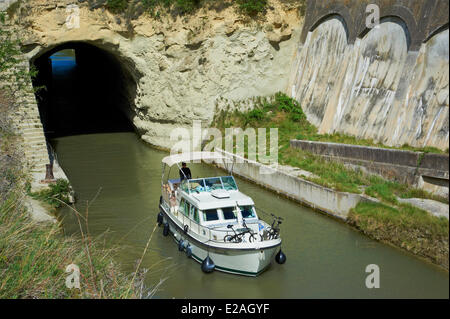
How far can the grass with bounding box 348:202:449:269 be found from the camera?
1288 cm

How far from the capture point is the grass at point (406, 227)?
12875mm

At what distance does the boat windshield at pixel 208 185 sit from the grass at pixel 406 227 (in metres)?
4.34

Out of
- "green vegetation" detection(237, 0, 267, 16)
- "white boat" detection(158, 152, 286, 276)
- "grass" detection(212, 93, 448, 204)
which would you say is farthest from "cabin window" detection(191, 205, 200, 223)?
"green vegetation" detection(237, 0, 267, 16)

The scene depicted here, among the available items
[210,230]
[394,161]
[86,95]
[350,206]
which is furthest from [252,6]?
[86,95]

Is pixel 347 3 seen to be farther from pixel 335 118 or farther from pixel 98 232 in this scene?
pixel 98 232

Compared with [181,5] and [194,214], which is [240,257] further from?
[181,5]

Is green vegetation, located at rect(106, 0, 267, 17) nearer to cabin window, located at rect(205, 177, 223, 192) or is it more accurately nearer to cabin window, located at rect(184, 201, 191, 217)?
cabin window, located at rect(205, 177, 223, 192)

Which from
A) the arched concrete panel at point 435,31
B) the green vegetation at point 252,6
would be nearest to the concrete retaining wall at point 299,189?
the arched concrete panel at point 435,31

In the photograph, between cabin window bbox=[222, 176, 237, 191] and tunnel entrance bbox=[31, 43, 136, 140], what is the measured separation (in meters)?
17.2

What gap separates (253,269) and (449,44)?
11.5 metres

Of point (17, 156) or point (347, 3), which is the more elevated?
point (347, 3)

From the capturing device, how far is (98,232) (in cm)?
1755

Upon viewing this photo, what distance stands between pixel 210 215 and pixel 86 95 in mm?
36615
